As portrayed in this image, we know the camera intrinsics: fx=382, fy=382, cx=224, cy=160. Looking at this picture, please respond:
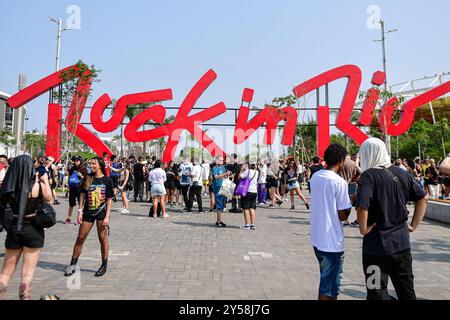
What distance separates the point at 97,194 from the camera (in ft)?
17.8

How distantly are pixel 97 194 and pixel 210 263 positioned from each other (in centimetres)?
201

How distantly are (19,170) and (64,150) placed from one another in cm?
1671

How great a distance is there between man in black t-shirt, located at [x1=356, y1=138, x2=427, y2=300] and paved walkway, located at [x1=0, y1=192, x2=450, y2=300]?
149 cm

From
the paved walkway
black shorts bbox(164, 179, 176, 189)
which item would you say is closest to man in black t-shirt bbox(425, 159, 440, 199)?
the paved walkway

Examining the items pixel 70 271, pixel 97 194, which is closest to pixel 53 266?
pixel 70 271

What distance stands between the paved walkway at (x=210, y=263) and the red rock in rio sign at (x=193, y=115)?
371 inches

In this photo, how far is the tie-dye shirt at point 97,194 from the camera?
5363mm

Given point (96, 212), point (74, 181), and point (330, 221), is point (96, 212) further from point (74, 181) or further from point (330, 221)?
point (74, 181)

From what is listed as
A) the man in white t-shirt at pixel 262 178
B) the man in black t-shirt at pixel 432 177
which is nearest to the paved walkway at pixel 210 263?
the man in white t-shirt at pixel 262 178

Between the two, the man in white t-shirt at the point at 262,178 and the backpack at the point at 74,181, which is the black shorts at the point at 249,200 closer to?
the backpack at the point at 74,181

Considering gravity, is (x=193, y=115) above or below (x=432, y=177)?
above

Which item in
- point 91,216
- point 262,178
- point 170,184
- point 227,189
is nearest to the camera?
point 91,216

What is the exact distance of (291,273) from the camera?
544 cm
